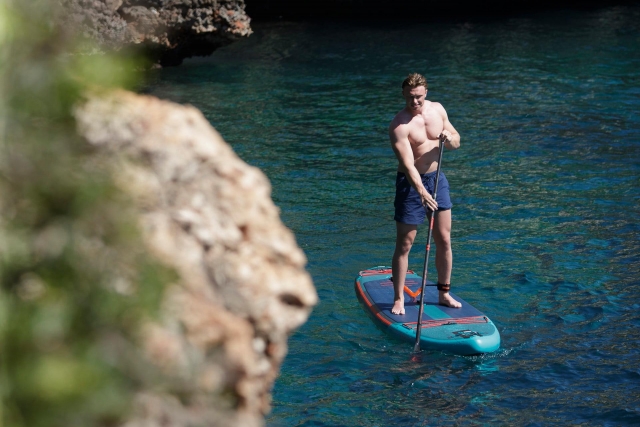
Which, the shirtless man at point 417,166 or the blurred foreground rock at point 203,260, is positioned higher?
the blurred foreground rock at point 203,260

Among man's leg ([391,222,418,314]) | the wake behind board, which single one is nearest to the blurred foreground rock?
the wake behind board

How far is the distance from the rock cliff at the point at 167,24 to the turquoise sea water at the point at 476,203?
2.12 ft

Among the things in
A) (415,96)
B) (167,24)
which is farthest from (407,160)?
(167,24)

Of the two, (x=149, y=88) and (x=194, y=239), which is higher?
(x=194, y=239)

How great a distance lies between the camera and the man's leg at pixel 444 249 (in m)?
7.20

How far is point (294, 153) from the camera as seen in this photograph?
13.1m

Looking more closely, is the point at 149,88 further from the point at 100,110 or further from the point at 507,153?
the point at 100,110

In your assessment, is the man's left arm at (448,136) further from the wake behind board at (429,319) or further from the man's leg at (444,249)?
the wake behind board at (429,319)

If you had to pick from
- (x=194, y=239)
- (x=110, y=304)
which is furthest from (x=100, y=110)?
(x=110, y=304)

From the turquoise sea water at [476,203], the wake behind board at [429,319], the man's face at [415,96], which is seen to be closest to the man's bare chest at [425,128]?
the man's face at [415,96]

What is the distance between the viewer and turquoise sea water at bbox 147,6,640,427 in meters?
6.32

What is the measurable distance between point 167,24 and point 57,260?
1772 cm

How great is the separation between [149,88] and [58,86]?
16.3 meters

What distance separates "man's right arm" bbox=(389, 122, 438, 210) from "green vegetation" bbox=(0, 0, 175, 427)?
5.15 metres
